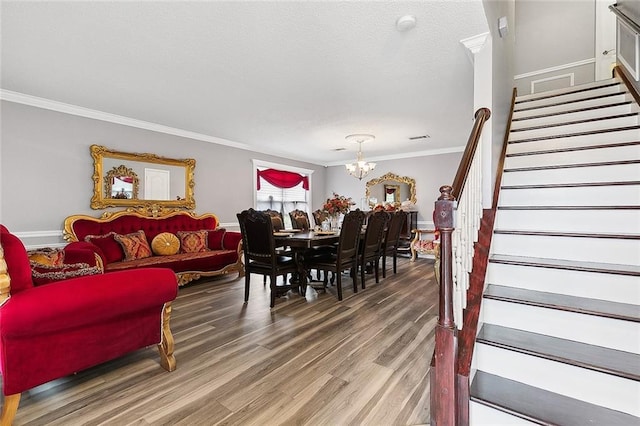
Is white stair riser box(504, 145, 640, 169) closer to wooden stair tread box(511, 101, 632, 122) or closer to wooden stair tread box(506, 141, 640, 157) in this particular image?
wooden stair tread box(506, 141, 640, 157)

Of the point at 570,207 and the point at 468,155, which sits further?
the point at 570,207

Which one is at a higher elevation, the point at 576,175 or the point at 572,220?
the point at 576,175

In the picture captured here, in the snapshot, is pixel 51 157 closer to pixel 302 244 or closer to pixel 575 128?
pixel 302 244

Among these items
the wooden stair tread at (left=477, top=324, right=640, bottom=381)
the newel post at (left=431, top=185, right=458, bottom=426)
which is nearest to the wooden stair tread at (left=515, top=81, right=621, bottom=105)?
the wooden stair tread at (left=477, top=324, right=640, bottom=381)

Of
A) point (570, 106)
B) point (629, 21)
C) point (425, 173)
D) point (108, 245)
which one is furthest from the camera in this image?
point (425, 173)

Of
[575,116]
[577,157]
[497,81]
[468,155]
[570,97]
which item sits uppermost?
[570,97]

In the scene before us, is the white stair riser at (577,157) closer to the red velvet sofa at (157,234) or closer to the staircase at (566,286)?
the staircase at (566,286)

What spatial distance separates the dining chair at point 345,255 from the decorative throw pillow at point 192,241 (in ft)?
6.31

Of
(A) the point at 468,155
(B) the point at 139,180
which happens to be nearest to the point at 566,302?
(A) the point at 468,155

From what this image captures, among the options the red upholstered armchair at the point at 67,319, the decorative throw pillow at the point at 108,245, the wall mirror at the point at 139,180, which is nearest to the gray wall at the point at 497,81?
the red upholstered armchair at the point at 67,319

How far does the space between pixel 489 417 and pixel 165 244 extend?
416 cm

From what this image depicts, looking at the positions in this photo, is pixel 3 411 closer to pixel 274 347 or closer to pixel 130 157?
pixel 274 347

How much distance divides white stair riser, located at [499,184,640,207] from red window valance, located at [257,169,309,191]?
4.92 m

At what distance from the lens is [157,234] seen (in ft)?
14.3
